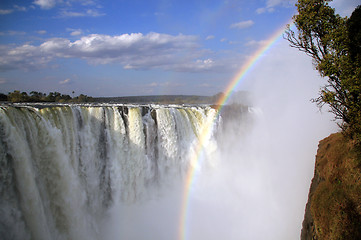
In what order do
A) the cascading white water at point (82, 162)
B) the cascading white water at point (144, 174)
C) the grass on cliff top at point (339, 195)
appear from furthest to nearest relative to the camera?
the cascading white water at point (144, 174)
the cascading white water at point (82, 162)
the grass on cliff top at point (339, 195)

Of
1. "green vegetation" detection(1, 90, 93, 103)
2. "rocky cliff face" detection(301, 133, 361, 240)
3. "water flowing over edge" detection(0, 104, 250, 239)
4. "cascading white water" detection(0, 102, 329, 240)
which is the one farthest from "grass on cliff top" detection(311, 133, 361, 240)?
"green vegetation" detection(1, 90, 93, 103)

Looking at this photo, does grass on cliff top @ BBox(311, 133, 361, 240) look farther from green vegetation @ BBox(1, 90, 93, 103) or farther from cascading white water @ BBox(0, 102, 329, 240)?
green vegetation @ BBox(1, 90, 93, 103)

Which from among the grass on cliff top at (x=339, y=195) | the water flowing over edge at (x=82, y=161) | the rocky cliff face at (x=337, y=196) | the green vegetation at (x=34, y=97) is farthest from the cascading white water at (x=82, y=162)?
the green vegetation at (x=34, y=97)

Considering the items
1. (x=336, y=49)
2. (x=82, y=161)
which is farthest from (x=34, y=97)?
(x=336, y=49)

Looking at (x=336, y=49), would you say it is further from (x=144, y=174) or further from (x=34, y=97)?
(x=34, y=97)

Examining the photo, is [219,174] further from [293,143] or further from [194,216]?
[293,143]

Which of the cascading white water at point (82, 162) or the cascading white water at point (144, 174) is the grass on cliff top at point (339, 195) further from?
the cascading white water at point (82, 162)
